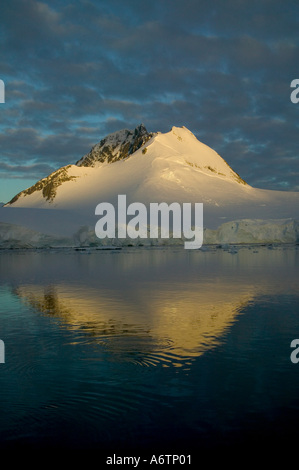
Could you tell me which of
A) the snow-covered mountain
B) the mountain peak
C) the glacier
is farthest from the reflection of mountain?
the mountain peak

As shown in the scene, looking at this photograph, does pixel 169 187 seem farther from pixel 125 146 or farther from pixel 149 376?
pixel 149 376

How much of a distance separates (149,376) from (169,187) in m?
99.7

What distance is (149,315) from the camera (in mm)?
13430

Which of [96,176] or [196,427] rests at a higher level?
[96,176]

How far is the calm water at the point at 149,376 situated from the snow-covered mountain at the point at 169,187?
7509 cm

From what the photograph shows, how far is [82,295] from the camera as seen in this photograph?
59.5 feet

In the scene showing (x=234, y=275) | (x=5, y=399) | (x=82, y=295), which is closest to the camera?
(x=5, y=399)

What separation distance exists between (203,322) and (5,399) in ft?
Answer: 21.5

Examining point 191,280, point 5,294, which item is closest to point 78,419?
point 5,294

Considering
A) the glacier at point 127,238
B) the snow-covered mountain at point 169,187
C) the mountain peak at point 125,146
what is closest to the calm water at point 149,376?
the glacier at point 127,238

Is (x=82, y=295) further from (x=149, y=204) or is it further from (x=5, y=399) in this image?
(x=149, y=204)

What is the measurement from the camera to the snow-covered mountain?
9849 cm

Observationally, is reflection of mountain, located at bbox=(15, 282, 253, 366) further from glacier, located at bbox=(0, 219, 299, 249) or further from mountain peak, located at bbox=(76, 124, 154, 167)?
mountain peak, located at bbox=(76, 124, 154, 167)

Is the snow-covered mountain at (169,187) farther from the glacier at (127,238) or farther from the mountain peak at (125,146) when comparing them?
the mountain peak at (125,146)
